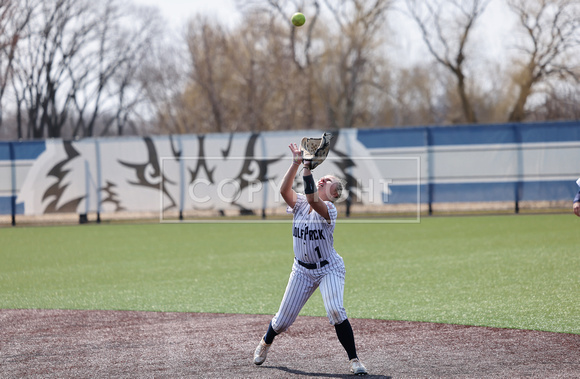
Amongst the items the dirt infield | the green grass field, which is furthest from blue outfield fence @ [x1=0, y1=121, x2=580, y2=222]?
the dirt infield


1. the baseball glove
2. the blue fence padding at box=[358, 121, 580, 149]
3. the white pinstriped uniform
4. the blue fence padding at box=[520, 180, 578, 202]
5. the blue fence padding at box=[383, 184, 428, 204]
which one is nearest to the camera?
the baseball glove

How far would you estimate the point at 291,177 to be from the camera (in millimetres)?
5250

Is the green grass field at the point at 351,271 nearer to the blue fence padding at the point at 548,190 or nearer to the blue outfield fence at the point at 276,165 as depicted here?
the blue fence padding at the point at 548,190

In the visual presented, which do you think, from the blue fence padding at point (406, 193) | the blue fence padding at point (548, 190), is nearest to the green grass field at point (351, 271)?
the blue fence padding at point (548, 190)

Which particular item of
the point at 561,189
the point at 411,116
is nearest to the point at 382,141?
the point at 561,189

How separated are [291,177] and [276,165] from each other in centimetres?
1504

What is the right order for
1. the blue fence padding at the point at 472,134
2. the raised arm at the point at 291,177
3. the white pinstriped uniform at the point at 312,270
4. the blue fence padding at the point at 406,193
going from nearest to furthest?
the raised arm at the point at 291,177 < the white pinstriped uniform at the point at 312,270 < the blue fence padding at the point at 472,134 < the blue fence padding at the point at 406,193

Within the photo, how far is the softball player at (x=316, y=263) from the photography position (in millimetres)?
5215

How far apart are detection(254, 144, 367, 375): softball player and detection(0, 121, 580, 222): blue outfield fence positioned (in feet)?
47.5

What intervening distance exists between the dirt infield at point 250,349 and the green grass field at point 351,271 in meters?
→ 0.63

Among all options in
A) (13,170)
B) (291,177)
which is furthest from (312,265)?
(13,170)

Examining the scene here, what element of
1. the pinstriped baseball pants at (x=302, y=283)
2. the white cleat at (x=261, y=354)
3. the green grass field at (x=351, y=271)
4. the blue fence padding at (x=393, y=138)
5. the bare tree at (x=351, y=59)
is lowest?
the green grass field at (x=351, y=271)

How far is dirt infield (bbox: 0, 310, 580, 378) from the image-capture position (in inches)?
209

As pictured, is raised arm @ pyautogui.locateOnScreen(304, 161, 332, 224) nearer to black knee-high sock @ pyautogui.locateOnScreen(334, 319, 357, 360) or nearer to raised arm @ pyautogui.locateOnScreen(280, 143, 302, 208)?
raised arm @ pyautogui.locateOnScreen(280, 143, 302, 208)
